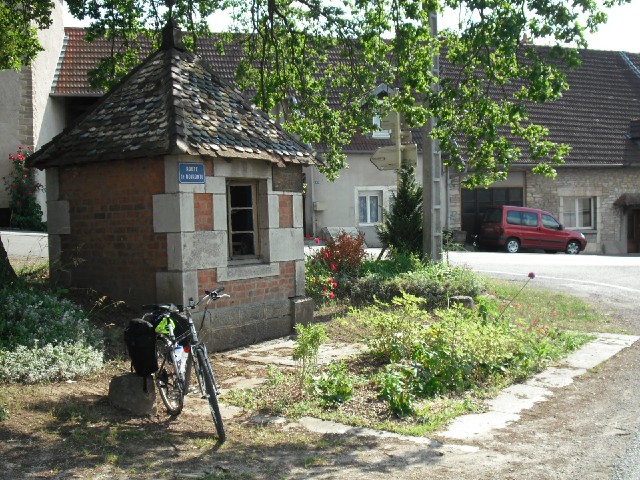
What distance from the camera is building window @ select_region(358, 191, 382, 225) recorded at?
28.3 m

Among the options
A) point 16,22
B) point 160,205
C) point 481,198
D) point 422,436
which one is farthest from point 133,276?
point 481,198

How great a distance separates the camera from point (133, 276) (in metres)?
9.45

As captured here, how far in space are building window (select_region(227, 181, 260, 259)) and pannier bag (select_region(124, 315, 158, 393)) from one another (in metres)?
3.57

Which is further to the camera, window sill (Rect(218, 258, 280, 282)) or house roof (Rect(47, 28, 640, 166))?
house roof (Rect(47, 28, 640, 166))

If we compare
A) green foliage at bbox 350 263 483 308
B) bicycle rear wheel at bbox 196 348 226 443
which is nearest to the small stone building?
green foliage at bbox 350 263 483 308

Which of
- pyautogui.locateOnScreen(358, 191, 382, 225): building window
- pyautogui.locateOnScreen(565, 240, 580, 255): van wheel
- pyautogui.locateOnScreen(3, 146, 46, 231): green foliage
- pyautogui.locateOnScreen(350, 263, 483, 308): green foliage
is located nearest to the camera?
pyautogui.locateOnScreen(350, 263, 483, 308): green foliage

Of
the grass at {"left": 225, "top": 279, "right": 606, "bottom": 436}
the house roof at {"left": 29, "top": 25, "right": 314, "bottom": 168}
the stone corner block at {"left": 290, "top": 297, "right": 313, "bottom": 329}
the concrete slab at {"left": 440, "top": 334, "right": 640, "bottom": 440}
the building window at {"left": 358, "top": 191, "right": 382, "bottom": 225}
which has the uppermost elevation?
the house roof at {"left": 29, "top": 25, "right": 314, "bottom": 168}

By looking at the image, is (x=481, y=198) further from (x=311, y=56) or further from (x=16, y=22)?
(x=16, y=22)

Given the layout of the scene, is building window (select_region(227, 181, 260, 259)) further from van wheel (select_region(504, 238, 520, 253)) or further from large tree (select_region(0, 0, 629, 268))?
van wheel (select_region(504, 238, 520, 253))

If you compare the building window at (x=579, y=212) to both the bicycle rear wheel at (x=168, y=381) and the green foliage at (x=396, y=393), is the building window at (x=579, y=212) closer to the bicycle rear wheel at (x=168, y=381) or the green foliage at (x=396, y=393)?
the green foliage at (x=396, y=393)

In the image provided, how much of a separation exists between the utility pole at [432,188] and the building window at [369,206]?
14114mm

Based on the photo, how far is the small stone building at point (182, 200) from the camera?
9.01m

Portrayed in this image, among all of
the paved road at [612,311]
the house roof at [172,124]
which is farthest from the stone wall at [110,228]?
the paved road at [612,311]

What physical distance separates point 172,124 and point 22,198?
50.2ft
